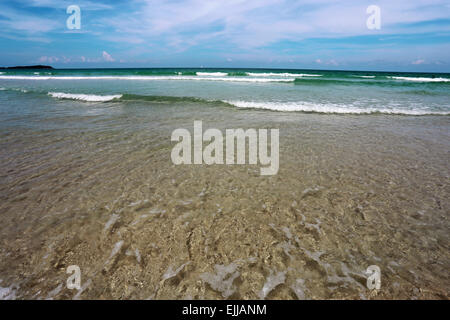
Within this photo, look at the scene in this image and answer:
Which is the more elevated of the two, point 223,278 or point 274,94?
point 274,94

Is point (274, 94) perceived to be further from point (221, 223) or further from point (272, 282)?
point (272, 282)

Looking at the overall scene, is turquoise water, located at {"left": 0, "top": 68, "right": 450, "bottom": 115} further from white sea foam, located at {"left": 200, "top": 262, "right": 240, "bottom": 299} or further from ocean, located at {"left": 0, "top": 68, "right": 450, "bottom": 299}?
white sea foam, located at {"left": 200, "top": 262, "right": 240, "bottom": 299}

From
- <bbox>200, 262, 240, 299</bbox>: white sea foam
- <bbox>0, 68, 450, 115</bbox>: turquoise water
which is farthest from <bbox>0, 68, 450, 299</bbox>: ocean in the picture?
<bbox>0, 68, 450, 115</bbox>: turquoise water

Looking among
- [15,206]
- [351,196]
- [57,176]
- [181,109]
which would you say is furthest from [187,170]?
[181,109]

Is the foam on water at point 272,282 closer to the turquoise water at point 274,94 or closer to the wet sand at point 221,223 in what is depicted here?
the wet sand at point 221,223

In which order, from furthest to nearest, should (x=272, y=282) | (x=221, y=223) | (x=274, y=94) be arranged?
1. (x=274, y=94)
2. (x=221, y=223)
3. (x=272, y=282)

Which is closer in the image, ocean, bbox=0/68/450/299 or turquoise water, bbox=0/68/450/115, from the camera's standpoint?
ocean, bbox=0/68/450/299

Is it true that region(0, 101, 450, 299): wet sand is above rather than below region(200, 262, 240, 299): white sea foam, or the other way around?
above

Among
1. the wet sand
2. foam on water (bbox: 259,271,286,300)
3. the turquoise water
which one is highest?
the turquoise water

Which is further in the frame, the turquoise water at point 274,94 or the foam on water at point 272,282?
the turquoise water at point 274,94

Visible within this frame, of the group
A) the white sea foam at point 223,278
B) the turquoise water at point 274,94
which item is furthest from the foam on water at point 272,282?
the turquoise water at point 274,94

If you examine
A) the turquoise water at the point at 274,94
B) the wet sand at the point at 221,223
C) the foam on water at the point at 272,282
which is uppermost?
the turquoise water at the point at 274,94

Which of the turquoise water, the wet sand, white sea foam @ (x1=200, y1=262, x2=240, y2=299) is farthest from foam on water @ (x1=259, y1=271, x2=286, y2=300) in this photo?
the turquoise water

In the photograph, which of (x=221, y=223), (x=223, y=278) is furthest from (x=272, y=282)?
(x=221, y=223)
